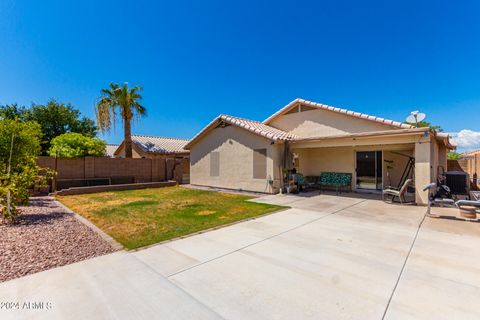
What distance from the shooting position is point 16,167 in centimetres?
748

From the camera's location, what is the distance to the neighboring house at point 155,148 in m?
22.7

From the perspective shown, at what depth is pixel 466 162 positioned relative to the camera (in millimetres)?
16578

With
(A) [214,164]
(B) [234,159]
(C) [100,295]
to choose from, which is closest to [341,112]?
(B) [234,159]

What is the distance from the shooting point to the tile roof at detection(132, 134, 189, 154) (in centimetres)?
2310

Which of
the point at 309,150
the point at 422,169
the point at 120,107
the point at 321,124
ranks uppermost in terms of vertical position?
the point at 120,107

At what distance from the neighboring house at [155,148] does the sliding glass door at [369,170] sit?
15.9 m

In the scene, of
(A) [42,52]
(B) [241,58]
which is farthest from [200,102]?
(A) [42,52]

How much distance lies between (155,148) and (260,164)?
15.1 meters

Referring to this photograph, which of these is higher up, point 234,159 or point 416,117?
point 416,117

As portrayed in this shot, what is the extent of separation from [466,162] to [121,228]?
23.6 meters

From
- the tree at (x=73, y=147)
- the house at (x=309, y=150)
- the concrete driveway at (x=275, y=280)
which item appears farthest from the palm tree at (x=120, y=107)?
the concrete driveway at (x=275, y=280)

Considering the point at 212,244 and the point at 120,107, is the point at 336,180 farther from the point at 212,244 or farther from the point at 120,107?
the point at 120,107

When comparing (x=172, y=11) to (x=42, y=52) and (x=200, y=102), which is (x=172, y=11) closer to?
(x=42, y=52)

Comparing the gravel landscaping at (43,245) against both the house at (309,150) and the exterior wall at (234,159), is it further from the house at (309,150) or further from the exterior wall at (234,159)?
the house at (309,150)
